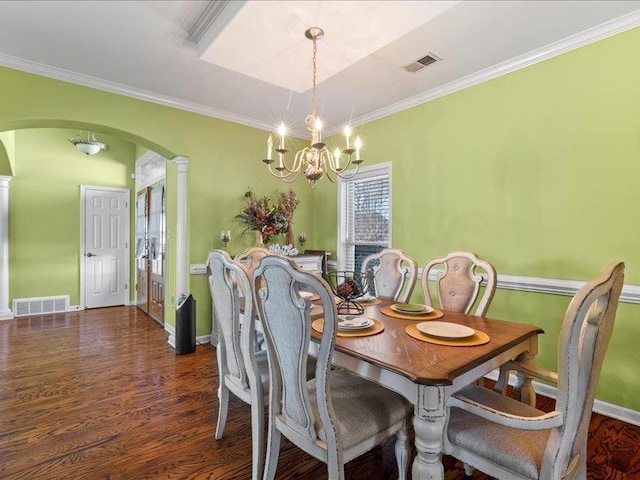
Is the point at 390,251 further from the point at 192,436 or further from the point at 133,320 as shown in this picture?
the point at 133,320

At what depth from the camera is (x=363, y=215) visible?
4223 millimetres

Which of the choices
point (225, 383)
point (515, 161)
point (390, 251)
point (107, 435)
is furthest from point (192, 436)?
point (515, 161)

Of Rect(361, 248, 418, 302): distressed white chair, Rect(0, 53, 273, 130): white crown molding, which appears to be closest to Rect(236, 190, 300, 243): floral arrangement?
Rect(0, 53, 273, 130): white crown molding

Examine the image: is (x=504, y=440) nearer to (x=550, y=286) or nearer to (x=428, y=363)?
(x=428, y=363)

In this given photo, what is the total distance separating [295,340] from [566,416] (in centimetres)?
98

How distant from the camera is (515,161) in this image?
9.11 feet

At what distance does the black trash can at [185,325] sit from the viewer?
348cm

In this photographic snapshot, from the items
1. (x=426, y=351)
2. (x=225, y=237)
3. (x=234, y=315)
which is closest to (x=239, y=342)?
(x=234, y=315)

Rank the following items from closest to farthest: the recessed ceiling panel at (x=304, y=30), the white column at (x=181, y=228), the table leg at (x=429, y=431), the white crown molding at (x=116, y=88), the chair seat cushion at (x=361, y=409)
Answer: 1. the table leg at (x=429, y=431)
2. the chair seat cushion at (x=361, y=409)
3. the recessed ceiling panel at (x=304, y=30)
4. the white crown molding at (x=116, y=88)
5. the white column at (x=181, y=228)

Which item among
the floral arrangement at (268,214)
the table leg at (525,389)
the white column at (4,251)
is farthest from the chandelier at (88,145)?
the table leg at (525,389)

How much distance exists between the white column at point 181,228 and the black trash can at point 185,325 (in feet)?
0.70

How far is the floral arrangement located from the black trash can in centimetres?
110

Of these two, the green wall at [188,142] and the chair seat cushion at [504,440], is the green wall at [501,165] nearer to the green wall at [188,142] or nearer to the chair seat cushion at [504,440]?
the green wall at [188,142]

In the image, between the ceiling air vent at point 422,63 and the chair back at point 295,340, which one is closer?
the chair back at point 295,340
